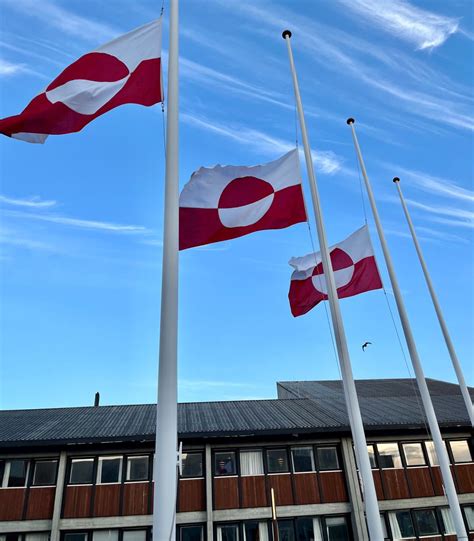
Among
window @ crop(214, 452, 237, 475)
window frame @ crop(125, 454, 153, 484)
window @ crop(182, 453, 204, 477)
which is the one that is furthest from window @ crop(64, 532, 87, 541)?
window @ crop(214, 452, 237, 475)

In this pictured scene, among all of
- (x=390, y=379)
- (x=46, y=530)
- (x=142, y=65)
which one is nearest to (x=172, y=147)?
(x=142, y=65)

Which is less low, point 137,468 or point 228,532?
point 137,468

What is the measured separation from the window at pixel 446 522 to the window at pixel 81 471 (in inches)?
658

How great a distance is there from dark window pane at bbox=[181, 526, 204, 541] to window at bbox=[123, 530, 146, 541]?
1.76 metres

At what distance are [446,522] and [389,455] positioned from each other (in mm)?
3791

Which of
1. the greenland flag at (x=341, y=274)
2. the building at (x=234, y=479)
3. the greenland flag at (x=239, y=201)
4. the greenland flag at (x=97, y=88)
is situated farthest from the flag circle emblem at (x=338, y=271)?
the building at (x=234, y=479)

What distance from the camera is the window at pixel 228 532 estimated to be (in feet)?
63.3

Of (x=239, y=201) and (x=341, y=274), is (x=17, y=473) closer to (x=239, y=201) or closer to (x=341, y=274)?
(x=341, y=274)

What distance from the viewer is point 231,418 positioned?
2330 cm

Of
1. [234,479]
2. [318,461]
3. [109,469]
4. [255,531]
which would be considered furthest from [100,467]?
[318,461]

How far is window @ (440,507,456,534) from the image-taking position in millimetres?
20406

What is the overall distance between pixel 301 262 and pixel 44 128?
8688mm

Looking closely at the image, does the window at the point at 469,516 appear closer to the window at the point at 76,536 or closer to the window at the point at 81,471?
the window at the point at 76,536

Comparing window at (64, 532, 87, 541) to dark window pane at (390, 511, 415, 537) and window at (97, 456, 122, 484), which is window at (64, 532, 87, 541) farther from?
dark window pane at (390, 511, 415, 537)
